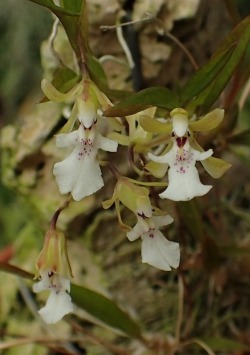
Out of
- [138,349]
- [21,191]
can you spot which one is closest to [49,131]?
[21,191]

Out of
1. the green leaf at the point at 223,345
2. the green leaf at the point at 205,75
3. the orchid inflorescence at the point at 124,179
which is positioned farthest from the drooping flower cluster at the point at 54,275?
the green leaf at the point at 223,345

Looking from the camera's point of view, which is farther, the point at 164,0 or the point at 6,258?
the point at 6,258

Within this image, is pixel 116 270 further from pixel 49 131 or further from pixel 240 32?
pixel 240 32

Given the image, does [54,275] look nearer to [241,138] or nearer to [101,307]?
[101,307]

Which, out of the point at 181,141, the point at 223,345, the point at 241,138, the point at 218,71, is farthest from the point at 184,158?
the point at 223,345

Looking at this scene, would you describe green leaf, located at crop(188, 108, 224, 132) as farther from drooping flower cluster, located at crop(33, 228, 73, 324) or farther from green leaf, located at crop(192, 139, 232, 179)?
drooping flower cluster, located at crop(33, 228, 73, 324)

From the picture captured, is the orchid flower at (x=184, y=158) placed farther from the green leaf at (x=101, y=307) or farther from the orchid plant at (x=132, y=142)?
the green leaf at (x=101, y=307)

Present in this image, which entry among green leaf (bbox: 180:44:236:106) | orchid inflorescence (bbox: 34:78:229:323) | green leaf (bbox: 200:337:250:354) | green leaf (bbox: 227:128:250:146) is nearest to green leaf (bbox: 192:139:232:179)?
orchid inflorescence (bbox: 34:78:229:323)
